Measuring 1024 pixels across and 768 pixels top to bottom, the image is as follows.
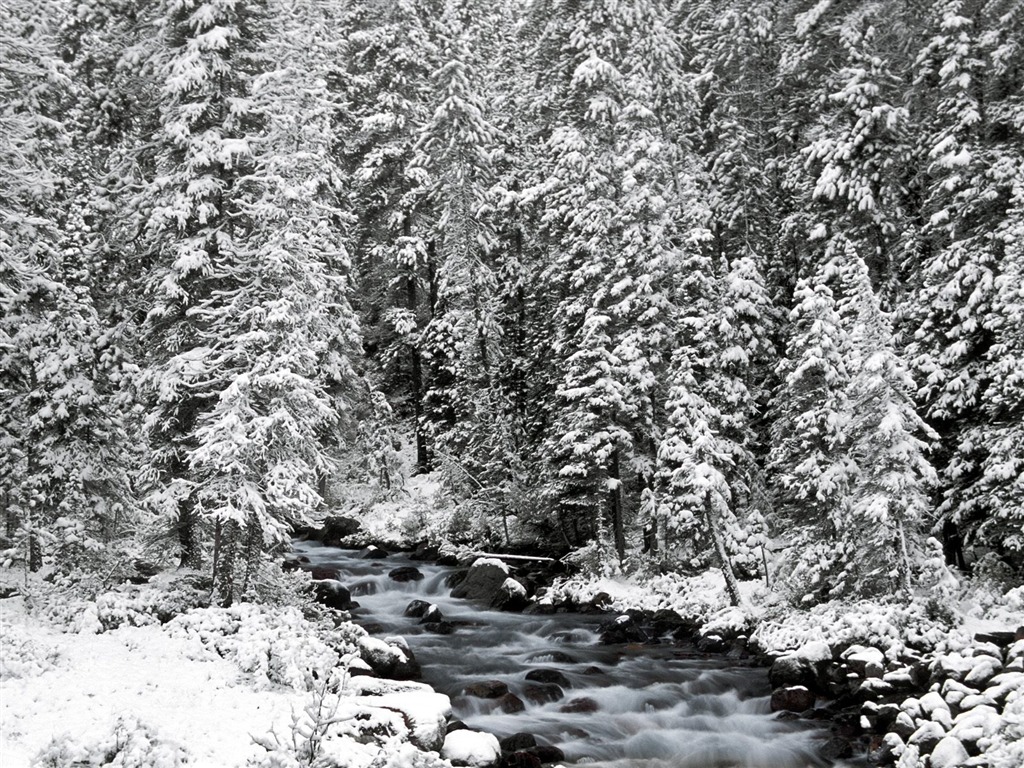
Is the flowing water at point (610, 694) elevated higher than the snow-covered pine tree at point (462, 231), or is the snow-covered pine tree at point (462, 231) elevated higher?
the snow-covered pine tree at point (462, 231)

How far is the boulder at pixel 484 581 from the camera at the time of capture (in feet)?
78.2

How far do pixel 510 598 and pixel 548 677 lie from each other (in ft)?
20.8

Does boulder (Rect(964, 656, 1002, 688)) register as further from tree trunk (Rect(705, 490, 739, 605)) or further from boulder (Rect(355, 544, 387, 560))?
boulder (Rect(355, 544, 387, 560))

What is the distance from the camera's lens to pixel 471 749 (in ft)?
39.2

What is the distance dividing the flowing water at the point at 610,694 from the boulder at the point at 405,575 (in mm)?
2481

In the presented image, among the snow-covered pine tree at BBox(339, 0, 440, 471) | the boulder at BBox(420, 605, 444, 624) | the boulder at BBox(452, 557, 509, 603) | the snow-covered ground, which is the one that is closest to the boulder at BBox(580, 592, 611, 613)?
the boulder at BBox(452, 557, 509, 603)

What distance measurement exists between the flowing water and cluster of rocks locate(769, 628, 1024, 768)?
0.58 meters

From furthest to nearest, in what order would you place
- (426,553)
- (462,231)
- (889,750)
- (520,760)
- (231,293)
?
(462,231)
(426,553)
(231,293)
(889,750)
(520,760)

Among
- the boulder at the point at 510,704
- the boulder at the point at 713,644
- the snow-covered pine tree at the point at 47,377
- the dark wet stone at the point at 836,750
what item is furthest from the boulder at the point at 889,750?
the snow-covered pine tree at the point at 47,377

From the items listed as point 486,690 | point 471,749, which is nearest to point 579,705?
point 486,690

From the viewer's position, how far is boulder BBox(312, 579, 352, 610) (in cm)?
2156

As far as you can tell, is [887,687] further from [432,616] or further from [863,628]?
[432,616]

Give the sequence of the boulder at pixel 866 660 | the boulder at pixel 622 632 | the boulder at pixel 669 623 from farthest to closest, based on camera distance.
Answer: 1. the boulder at pixel 669 623
2. the boulder at pixel 622 632
3. the boulder at pixel 866 660

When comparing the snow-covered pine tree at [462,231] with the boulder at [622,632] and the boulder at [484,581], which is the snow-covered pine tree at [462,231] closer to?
the boulder at [484,581]
